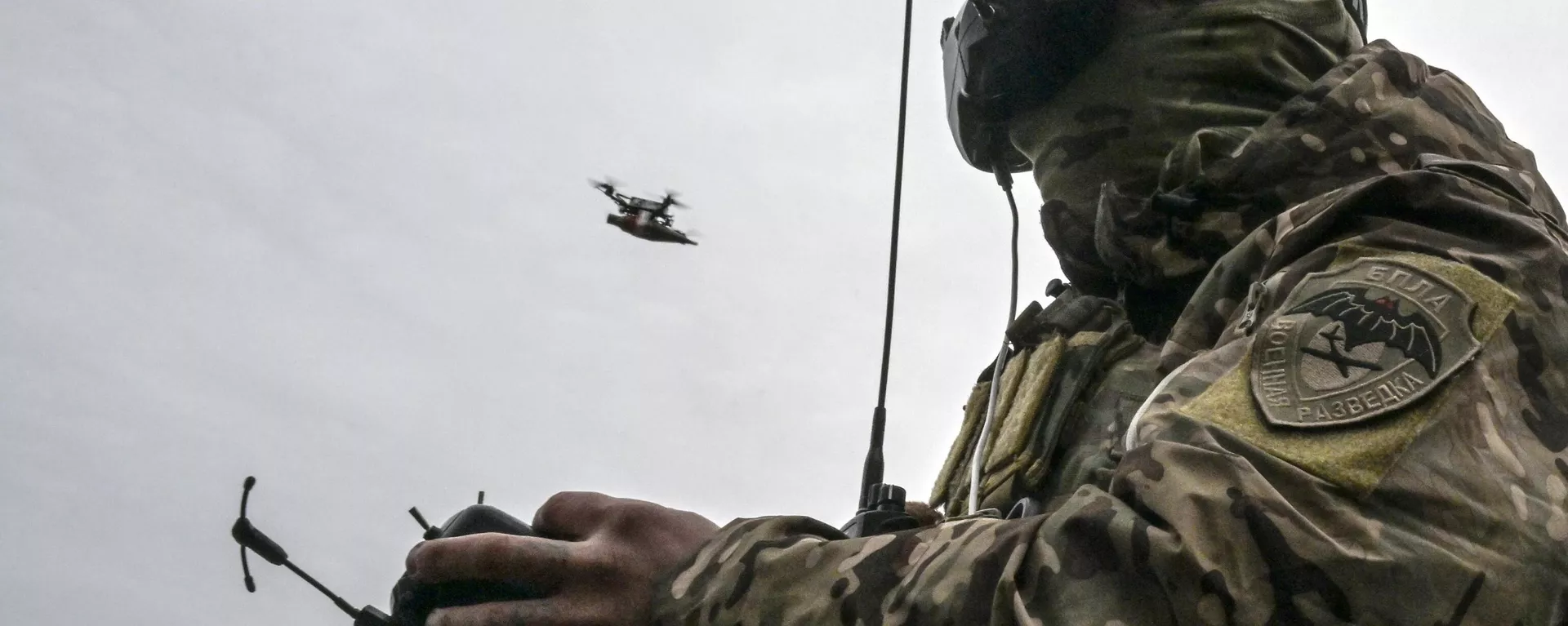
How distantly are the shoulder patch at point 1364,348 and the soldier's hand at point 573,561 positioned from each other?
0.65 metres

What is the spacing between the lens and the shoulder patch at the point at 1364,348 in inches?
56.6

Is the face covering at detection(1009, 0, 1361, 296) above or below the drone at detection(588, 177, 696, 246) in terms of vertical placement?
below

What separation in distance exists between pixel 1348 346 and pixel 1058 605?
404 millimetres

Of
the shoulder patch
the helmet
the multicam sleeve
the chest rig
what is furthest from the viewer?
the helmet

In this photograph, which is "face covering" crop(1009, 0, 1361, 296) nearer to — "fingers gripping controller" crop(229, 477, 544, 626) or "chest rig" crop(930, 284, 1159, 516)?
"chest rig" crop(930, 284, 1159, 516)

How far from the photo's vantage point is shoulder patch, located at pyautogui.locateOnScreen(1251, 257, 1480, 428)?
1.44 m

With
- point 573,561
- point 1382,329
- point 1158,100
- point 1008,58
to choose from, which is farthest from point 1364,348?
point 1008,58

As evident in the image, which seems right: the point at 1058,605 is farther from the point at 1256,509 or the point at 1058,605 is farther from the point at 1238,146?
the point at 1238,146

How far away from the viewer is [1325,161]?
79.1 inches

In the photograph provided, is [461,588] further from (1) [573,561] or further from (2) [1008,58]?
(2) [1008,58]

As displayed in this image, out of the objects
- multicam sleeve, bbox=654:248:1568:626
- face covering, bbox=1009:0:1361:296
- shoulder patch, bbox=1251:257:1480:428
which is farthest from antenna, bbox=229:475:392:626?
face covering, bbox=1009:0:1361:296

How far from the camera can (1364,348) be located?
4.81ft

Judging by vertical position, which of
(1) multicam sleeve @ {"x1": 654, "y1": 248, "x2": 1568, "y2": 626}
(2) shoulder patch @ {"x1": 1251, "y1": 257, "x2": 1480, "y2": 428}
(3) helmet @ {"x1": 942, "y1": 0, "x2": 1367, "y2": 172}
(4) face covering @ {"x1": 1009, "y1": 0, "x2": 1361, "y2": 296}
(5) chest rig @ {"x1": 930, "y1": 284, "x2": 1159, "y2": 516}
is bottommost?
(1) multicam sleeve @ {"x1": 654, "y1": 248, "x2": 1568, "y2": 626}

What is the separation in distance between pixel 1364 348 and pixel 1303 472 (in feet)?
0.55
